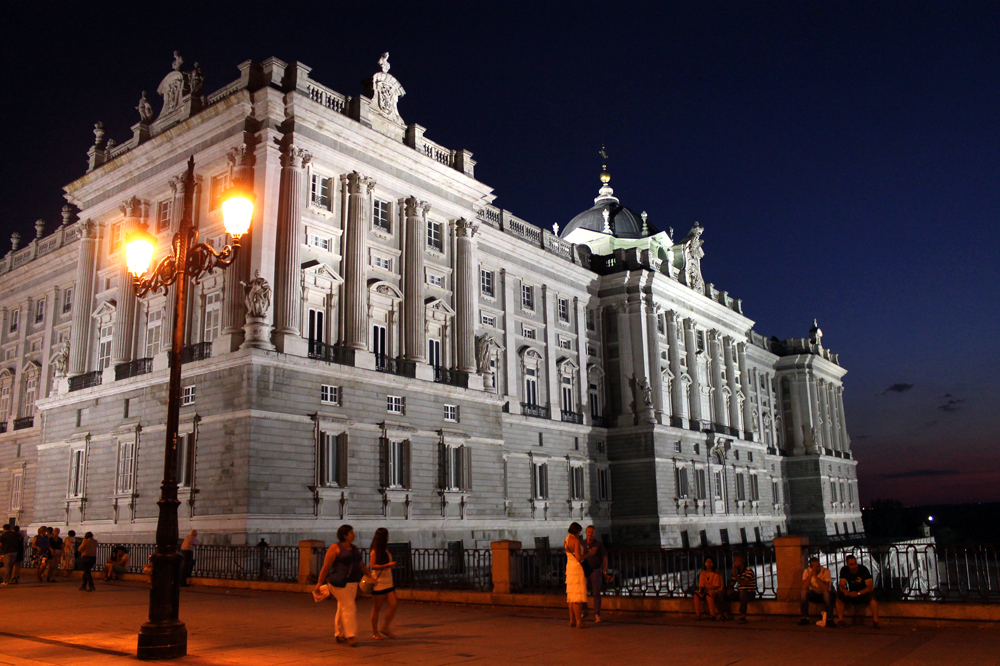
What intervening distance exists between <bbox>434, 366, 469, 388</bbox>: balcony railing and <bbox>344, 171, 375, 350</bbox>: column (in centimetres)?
476

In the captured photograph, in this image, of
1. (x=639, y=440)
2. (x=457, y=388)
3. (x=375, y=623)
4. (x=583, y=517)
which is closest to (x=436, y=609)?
(x=375, y=623)

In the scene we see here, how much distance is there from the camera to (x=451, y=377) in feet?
134

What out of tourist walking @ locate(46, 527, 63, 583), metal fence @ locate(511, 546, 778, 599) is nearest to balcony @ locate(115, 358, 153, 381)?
tourist walking @ locate(46, 527, 63, 583)

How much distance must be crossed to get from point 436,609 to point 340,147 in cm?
2379

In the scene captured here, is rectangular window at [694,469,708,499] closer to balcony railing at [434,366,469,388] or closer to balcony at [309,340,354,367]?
balcony railing at [434,366,469,388]

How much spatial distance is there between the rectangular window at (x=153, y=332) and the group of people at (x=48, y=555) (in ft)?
28.9

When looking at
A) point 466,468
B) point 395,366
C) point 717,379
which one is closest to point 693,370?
point 717,379

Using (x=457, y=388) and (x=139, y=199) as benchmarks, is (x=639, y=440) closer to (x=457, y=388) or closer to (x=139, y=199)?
(x=457, y=388)

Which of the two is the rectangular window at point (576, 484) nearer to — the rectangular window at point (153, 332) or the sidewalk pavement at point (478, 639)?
the rectangular window at point (153, 332)

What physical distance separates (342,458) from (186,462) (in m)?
6.07

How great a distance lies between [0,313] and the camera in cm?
6028

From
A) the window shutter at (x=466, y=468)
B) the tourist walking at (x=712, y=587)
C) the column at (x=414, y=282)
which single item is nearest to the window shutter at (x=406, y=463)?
the window shutter at (x=466, y=468)

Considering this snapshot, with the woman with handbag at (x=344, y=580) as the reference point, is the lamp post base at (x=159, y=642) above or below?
below

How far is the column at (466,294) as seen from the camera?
41750 mm
